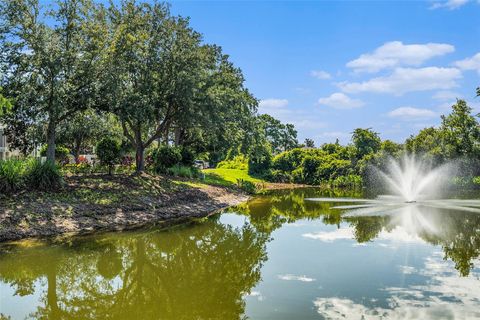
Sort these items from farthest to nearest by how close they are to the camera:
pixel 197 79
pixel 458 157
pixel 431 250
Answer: pixel 458 157, pixel 197 79, pixel 431 250

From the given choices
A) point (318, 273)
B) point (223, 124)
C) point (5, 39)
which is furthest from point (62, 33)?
point (318, 273)

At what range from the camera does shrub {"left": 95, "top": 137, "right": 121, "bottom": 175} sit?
28062mm

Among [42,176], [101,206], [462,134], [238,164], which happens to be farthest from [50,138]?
[462,134]

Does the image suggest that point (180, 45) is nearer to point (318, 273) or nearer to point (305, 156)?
point (318, 273)

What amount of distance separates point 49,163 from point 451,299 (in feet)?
64.7

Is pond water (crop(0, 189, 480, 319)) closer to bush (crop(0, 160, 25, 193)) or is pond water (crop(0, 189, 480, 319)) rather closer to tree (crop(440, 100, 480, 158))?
bush (crop(0, 160, 25, 193))

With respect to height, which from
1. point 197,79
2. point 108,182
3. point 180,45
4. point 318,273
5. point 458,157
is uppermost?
point 180,45

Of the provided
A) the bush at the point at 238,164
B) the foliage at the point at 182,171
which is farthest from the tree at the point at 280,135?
the foliage at the point at 182,171

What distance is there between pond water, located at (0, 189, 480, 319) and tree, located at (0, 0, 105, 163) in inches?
364

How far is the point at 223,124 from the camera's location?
30.6 metres

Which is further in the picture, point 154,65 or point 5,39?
point 154,65

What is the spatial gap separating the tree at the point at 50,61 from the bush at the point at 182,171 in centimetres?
1349

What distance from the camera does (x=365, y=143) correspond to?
5897 cm

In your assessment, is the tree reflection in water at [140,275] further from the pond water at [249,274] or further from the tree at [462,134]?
the tree at [462,134]
